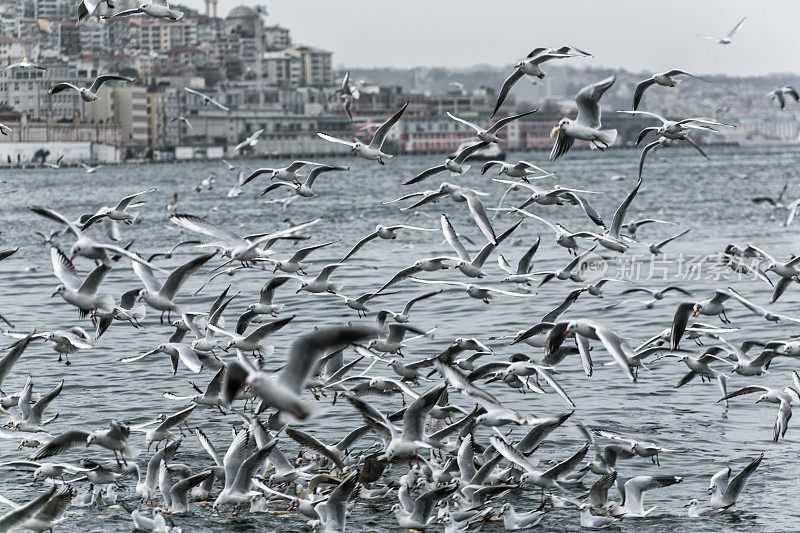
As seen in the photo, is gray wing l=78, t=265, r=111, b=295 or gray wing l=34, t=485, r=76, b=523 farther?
gray wing l=78, t=265, r=111, b=295

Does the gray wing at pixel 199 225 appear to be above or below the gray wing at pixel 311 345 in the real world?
above

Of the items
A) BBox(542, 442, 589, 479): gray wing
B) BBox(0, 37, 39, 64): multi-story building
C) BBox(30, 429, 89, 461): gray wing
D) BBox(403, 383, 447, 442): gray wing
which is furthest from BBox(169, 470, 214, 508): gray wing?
BBox(0, 37, 39, 64): multi-story building

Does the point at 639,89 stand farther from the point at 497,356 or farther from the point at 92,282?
the point at 92,282

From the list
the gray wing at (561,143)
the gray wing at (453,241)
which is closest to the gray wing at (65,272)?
the gray wing at (453,241)

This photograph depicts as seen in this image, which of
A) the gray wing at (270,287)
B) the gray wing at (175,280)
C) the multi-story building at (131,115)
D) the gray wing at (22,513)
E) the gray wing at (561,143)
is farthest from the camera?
the multi-story building at (131,115)

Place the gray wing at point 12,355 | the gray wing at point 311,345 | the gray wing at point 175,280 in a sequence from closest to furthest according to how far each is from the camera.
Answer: the gray wing at point 311,345, the gray wing at point 175,280, the gray wing at point 12,355

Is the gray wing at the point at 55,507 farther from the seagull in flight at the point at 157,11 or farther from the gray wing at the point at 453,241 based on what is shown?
the seagull in flight at the point at 157,11

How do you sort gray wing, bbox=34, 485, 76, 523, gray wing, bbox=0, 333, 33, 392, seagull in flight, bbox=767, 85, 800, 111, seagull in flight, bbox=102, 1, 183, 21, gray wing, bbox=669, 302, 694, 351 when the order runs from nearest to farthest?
1. gray wing, bbox=34, 485, 76, 523
2. gray wing, bbox=0, 333, 33, 392
3. gray wing, bbox=669, 302, 694, 351
4. seagull in flight, bbox=102, 1, 183, 21
5. seagull in flight, bbox=767, 85, 800, 111

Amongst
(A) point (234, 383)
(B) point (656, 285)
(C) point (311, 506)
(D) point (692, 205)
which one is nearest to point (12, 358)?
(C) point (311, 506)

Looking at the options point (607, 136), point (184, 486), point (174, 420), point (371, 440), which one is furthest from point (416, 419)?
point (607, 136)

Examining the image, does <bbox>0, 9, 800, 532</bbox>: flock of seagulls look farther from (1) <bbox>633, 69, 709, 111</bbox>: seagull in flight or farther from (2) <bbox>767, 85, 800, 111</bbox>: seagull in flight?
(2) <bbox>767, 85, 800, 111</bbox>: seagull in flight

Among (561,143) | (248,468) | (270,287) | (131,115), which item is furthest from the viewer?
(131,115)

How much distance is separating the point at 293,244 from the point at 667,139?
21153mm

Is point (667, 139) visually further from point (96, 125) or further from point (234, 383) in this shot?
point (96, 125)
